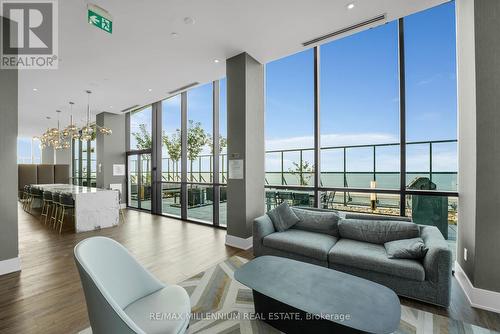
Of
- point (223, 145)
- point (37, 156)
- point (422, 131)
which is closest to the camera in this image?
point (422, 131)

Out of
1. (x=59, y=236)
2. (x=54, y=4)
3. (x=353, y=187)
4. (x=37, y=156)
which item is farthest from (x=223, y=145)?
(x=37, y=156)

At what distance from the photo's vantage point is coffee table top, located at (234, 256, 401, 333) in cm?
148

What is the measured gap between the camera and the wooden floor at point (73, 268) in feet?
6.84

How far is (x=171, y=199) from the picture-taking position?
663cm

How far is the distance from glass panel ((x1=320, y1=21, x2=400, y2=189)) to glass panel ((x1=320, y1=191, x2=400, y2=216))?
6.5 inches

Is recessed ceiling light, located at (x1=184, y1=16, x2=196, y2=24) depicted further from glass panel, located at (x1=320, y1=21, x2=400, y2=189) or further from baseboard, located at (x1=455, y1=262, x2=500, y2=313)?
baseboard, located at (x1=455, y1=262, x2=500, y2=313)

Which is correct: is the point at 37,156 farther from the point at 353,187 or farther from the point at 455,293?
the point at 455,293

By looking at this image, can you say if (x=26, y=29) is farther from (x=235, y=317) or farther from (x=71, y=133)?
(x=235, y=317)

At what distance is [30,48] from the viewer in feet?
11.8

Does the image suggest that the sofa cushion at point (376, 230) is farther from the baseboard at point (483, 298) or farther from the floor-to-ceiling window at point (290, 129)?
the floor-to-ceiling window at point (290, 129)

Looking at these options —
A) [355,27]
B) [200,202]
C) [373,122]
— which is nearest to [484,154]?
[373,122]

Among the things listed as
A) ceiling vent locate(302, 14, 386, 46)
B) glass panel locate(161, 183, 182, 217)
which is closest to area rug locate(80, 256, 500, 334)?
ceiling vent locate(302, 14, 386, 46)

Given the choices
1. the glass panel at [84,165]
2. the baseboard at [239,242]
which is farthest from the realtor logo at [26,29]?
the glass panel at [84,165]

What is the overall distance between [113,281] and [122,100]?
6.22m
